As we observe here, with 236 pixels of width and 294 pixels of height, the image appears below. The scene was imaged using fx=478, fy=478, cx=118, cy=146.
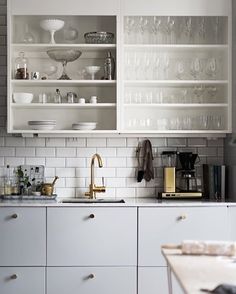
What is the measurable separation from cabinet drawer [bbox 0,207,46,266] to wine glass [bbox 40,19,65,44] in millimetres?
1394

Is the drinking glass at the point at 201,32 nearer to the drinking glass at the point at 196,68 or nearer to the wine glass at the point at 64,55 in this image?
the drinking glass at the point at 196,68

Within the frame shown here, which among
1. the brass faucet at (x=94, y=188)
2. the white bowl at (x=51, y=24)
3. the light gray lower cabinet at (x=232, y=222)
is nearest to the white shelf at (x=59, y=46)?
the white bowl at (x=51, y=24)

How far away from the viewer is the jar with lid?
3852 millimetres

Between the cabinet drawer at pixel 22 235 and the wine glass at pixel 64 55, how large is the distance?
1155 mm

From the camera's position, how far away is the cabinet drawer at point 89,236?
140 inches

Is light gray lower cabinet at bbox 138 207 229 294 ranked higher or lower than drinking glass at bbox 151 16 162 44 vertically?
lower

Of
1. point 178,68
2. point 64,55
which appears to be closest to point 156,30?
point 178,68

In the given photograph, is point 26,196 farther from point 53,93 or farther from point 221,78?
point 221,78

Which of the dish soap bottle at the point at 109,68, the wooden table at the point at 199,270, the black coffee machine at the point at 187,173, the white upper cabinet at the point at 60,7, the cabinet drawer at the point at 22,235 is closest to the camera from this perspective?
the wooden table at the point at 199,270

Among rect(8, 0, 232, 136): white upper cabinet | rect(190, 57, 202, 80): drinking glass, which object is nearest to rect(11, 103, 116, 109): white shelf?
rect(8, 0, 232, 136): white upper cabinet

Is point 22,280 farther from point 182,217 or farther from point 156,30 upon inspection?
point 156,30

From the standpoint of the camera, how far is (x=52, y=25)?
152 inches

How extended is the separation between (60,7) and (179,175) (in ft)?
5.60

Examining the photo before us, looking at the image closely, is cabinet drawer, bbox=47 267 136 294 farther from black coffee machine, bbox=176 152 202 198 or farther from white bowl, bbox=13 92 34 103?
white bowl, bbox=13 92 34 103
